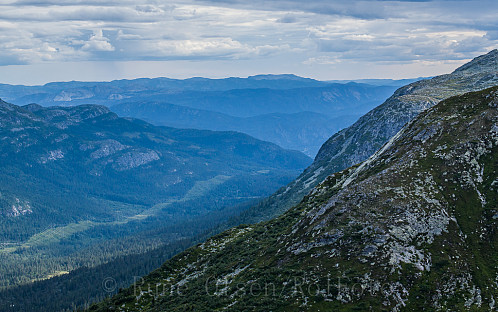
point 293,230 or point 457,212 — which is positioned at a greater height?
point 457,212

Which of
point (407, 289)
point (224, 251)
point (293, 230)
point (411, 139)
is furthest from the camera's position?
point (224, 251)

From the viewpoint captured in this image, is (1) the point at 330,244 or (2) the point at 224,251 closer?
(1) the point at 330,244

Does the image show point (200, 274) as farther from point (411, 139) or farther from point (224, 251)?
point (411, 139)

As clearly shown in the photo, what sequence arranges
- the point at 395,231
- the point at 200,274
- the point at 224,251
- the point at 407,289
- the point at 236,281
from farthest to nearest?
the point at 224,251, the point at 200,274, the point at 236,281, the point at 395,231, the point at 407,289

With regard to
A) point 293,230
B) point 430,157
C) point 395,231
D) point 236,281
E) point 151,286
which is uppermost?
point 430,157

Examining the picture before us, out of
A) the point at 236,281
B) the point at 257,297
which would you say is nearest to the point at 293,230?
the point at 236,281

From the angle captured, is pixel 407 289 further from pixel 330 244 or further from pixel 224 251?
pixel 224 251
